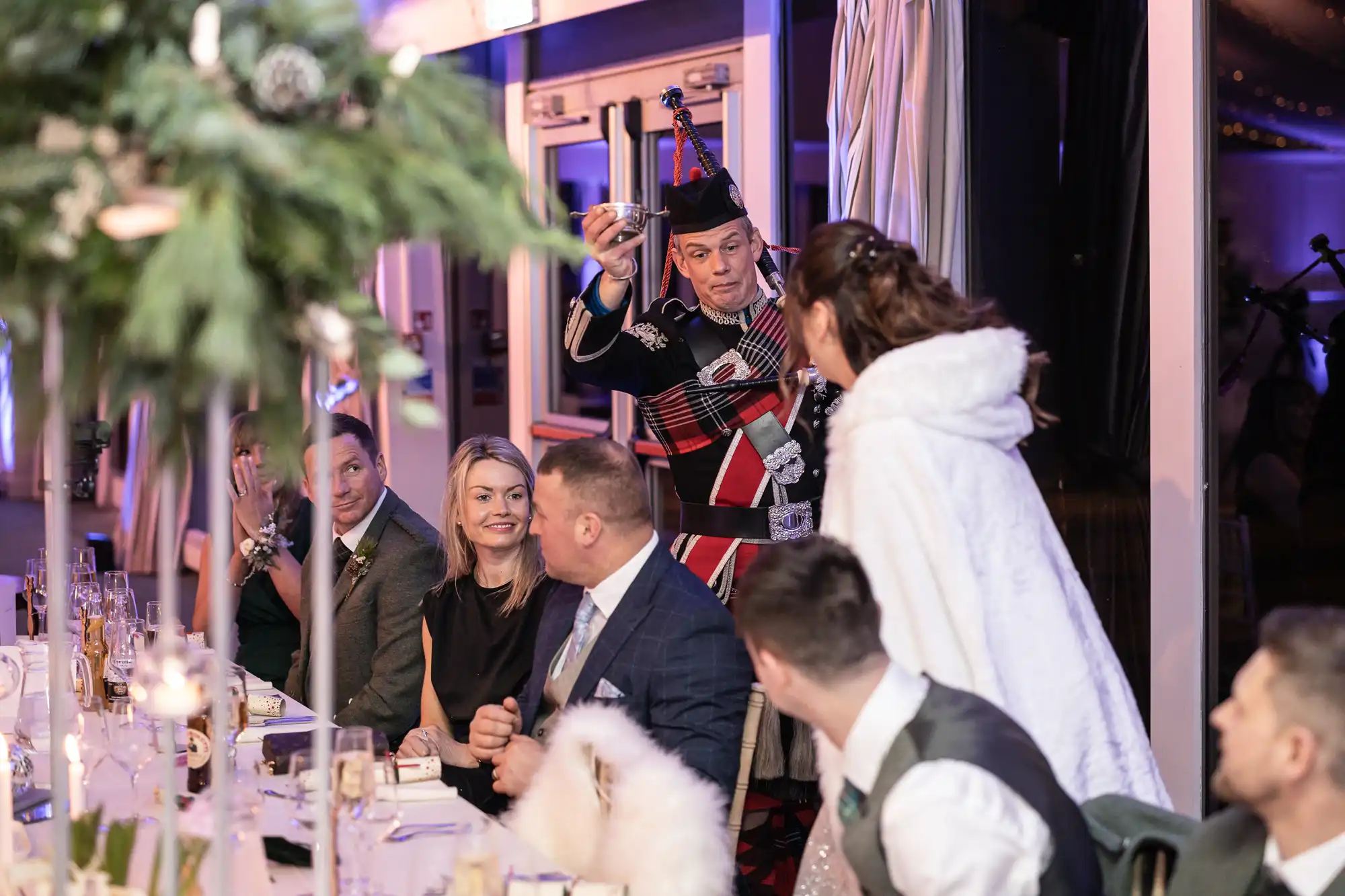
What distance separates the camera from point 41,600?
11.7 feet

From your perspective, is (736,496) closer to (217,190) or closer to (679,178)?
(679,178)

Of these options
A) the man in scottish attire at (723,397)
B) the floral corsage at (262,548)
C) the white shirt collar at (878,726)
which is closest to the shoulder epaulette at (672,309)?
the man in scottish attire at (723,397)

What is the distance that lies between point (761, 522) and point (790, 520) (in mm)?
63

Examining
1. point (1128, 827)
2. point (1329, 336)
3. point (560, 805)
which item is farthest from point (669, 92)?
point (1128, 827)

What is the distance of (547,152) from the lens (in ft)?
19.9

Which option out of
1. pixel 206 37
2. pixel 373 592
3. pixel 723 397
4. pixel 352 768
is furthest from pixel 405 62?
pixel 373 592

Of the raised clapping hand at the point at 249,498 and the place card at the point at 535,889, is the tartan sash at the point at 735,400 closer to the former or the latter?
the raised clapping hand at the point at 249,498

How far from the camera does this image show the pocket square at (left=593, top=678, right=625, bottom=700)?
2465 millimetres

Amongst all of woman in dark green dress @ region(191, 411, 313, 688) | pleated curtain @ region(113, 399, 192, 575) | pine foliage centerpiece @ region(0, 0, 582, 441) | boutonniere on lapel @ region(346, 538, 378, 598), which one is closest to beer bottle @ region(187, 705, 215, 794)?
pine foliage centerpiece @ region(0, 0, 582, 441)

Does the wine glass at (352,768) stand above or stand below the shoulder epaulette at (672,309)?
below

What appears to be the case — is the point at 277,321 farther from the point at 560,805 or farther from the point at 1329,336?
the point at 1329,336

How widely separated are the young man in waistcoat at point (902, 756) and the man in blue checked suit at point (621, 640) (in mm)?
713

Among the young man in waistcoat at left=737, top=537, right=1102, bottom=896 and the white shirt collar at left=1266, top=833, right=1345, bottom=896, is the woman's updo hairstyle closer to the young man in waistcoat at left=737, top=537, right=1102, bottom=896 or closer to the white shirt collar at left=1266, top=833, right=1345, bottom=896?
the young man in waistcoat at left=737, top=537, right=1102, bottom=896

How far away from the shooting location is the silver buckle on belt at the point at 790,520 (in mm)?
3193
